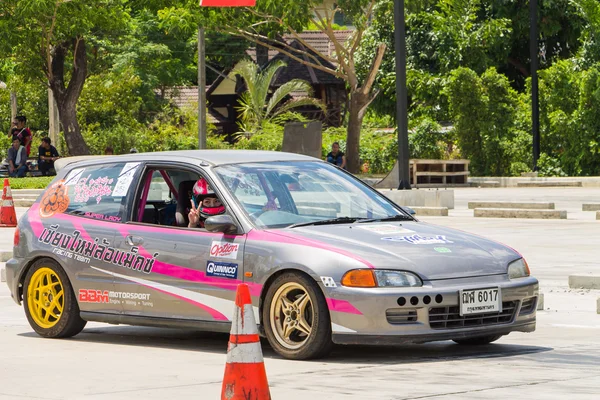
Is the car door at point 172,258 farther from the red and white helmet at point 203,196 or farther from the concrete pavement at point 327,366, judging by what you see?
the concrete pavement at point 327,366

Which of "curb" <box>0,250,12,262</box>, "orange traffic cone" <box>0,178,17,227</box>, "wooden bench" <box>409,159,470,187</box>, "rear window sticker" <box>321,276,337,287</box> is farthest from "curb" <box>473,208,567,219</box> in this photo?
"wooden bench" <box>409,159,470,187</box>

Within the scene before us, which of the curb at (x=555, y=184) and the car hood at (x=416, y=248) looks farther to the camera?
the curb at (x=555, y=184)

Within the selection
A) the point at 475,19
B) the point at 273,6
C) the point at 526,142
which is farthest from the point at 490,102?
the point at 273,6

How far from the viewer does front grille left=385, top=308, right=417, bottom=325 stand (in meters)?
8.34

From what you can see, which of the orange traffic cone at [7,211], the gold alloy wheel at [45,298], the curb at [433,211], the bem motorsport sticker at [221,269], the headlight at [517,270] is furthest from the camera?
the curb at [433,211]

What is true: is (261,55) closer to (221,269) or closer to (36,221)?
(36,221)

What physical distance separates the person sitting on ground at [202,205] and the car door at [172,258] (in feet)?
0.28

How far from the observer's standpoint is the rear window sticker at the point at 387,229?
29.4ft

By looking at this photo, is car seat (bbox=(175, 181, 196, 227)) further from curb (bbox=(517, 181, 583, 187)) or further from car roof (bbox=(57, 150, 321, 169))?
curb (bbox=(517, 181, 583, 187))

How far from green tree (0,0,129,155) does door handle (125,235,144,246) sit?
2882cm

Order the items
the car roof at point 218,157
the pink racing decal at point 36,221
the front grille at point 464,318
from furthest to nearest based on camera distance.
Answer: the pink racing decal at point 36,221
the car roof at point 218,157
the front grille at point 464,318

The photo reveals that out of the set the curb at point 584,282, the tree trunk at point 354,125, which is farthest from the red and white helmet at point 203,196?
the tree trunk at point 354,125

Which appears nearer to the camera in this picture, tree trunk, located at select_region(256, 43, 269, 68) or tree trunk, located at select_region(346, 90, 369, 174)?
tree trunk, located at select_region(346, 90, 369, 174)

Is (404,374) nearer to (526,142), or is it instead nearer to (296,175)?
(296,175)
